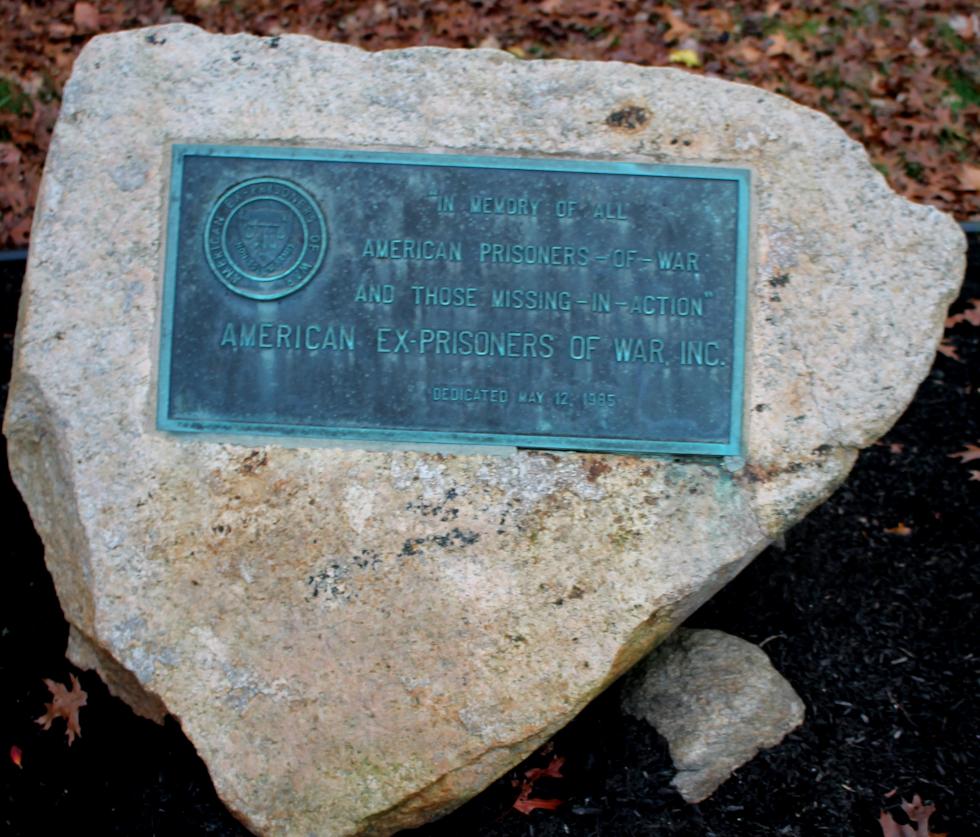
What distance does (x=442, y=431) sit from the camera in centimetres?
315

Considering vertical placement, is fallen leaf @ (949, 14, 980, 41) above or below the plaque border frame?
above

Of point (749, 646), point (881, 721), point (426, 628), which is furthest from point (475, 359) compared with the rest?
point (881, 721)

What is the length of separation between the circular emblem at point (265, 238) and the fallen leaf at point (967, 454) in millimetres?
2524

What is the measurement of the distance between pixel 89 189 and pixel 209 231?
1.29 ft

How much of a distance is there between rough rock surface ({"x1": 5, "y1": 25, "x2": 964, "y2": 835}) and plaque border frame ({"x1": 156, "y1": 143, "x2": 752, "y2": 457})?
0.12 ft

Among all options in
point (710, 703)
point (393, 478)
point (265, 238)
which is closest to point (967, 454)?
point (710, 703)

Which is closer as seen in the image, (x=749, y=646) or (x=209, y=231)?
(x=209, y=231)

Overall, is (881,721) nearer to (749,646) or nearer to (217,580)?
(749,646)

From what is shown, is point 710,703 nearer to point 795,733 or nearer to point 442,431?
point 795,733

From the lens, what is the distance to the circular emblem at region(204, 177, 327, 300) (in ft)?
10.6

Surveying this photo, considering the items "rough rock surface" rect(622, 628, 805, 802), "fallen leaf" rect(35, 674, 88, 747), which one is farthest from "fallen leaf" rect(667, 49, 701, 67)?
"fallen leaf" rect(35, 674, 88, 747)

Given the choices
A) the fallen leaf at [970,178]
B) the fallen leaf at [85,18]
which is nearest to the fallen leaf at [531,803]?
the fallen leaf at [970,178]

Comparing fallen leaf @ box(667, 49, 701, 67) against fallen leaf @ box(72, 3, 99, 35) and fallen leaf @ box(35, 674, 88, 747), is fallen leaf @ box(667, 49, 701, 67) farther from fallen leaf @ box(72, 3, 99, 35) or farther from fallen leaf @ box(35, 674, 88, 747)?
fallen leaf @ box(35, 674, 88, 747)

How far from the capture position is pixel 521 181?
10.7 feet
